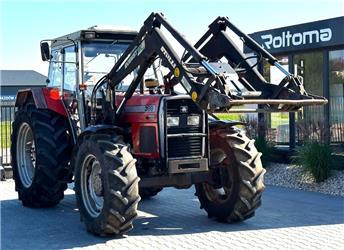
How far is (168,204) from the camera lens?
29.8 feet

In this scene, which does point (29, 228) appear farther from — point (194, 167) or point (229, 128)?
point (229, 128)

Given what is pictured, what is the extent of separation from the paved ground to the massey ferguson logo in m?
4.33

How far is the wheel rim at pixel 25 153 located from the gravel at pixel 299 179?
477 centimetres

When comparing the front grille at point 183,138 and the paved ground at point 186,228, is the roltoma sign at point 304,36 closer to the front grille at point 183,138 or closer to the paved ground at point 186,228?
the paved ground at point 186,228

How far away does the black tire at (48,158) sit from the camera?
8.39m

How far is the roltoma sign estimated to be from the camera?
1218 centimetres

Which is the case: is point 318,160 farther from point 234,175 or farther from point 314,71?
point 234,175

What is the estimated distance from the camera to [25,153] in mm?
9672

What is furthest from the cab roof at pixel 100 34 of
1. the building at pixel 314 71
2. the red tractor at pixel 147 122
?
the building at pixel 314 71

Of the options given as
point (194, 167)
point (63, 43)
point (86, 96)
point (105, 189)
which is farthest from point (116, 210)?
point (63, 43)

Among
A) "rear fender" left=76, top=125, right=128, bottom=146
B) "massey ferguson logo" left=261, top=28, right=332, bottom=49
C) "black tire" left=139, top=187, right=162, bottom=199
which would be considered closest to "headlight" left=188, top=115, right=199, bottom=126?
"rear fender" left=76, top=125, right=128, bottom=146

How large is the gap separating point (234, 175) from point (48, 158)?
277cm

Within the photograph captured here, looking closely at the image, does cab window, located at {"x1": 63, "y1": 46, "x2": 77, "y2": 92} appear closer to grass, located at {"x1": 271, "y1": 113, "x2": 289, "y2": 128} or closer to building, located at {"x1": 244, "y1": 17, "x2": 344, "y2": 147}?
building, located at {"x1": 244, "y1": 17, "x2": 344, "y2": 147}

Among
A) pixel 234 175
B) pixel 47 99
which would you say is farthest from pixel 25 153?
pixel 234 175
